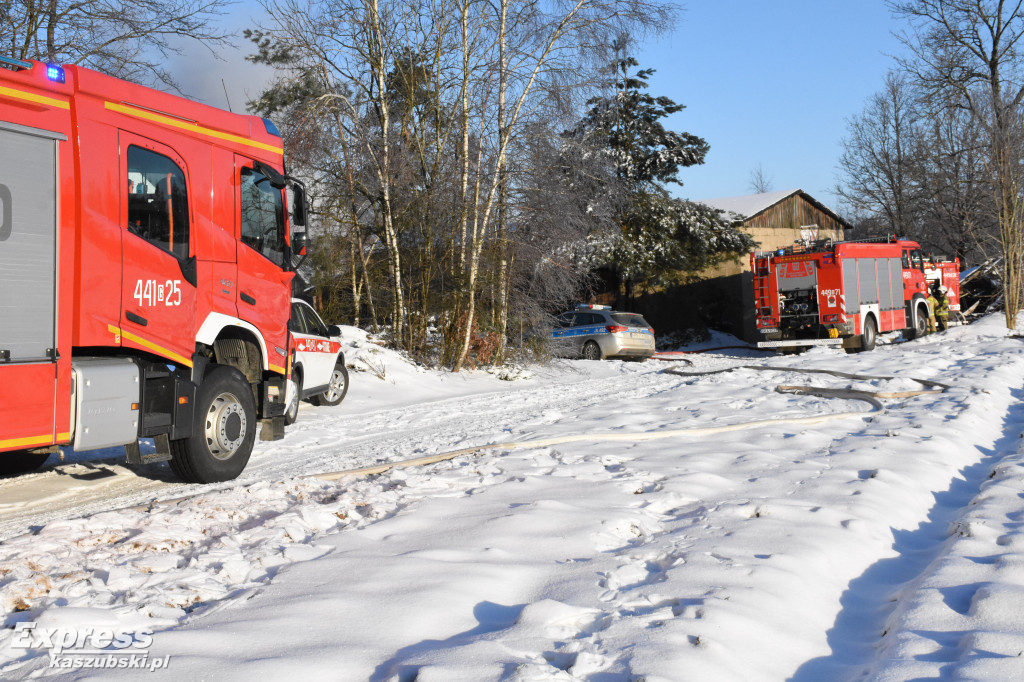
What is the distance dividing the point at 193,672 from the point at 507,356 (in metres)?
16.2

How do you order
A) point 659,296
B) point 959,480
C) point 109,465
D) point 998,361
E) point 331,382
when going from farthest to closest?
point 659,296
point 998,361
point 331,382
point 109,465
point 959,480

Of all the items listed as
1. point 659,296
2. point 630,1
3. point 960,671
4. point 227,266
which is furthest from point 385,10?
point 659,296

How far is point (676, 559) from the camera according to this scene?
4430 millimetres

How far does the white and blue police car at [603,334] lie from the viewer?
22953 mm

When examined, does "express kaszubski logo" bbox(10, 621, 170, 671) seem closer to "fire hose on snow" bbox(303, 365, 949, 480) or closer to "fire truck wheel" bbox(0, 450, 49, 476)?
"fire hose on snow" bbox(303, 365, 949, 480)

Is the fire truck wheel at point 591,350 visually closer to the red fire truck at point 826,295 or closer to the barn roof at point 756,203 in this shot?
the red fire truck at point 826,295

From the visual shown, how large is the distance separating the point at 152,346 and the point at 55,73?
222 centimetres

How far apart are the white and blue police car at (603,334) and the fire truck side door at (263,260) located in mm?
14167

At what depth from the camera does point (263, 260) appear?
8422 millimetres

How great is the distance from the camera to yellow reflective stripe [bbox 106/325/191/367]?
21.7ft

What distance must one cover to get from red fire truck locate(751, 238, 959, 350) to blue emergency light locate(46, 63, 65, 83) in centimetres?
1933

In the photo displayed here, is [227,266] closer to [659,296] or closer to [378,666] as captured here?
[378,666]

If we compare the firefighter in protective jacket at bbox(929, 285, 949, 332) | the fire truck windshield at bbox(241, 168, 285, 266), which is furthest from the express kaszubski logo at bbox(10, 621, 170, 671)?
the firefighter in protective jacket at bbox(929, 285, 949, 332)

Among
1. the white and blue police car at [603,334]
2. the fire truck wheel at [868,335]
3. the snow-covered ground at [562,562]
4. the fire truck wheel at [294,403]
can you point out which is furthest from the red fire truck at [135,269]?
the fire truck wheel at [868,335]
